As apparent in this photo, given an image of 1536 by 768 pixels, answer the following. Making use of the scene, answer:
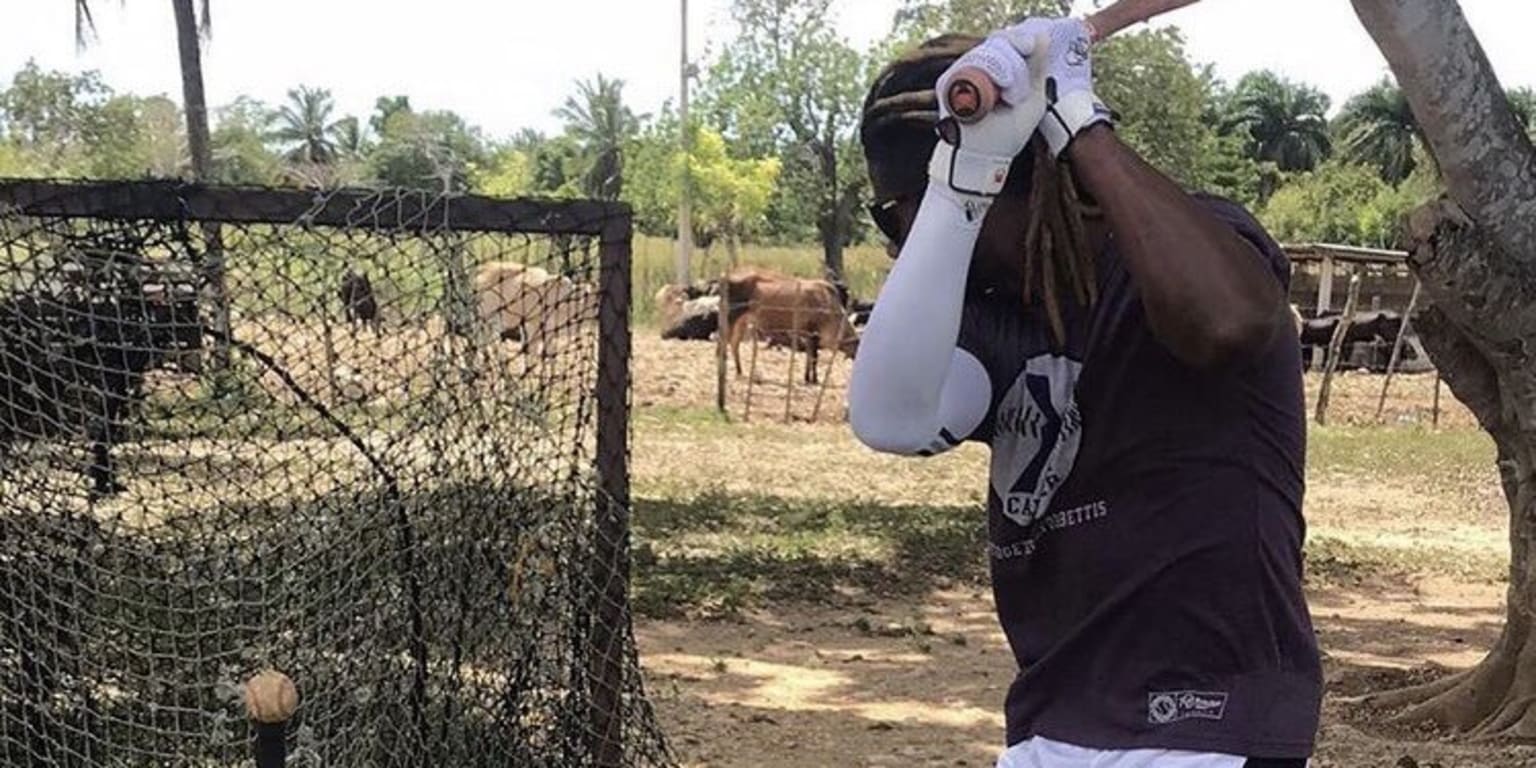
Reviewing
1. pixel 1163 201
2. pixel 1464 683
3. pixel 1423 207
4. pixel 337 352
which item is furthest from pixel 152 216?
pixel 1464 683

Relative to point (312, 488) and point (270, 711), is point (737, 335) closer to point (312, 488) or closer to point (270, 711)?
point (312, 488)

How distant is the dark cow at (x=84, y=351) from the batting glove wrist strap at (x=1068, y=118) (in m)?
2.85

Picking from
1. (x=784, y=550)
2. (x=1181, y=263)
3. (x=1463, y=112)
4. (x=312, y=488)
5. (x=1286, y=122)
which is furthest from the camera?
(x=1286, y=122)

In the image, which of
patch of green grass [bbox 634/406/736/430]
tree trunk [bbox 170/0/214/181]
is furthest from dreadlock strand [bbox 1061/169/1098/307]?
tree trunk [bbox 170/0/214/181]

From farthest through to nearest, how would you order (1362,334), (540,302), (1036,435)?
(1362,334), (540,302), (1036,435)

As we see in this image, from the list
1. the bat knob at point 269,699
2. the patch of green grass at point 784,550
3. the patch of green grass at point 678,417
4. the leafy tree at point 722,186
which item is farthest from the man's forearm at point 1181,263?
the leafy tree at point 722,186

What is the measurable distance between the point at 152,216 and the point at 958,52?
275 cm

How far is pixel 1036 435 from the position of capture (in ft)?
5.86

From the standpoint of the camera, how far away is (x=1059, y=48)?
162 cm

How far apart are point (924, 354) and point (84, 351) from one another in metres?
3.10

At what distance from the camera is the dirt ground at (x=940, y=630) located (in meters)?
5.91

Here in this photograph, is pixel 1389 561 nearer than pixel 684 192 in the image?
Yes

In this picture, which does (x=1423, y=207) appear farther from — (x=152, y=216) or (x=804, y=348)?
(x=804, y=348)

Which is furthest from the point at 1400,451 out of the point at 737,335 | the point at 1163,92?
the point at 1163,92
